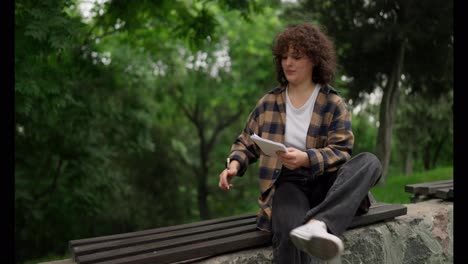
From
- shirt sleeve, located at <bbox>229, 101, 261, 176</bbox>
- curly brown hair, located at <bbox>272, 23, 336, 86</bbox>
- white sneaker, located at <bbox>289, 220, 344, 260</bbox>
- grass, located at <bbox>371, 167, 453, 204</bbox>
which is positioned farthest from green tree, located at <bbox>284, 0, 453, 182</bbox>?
white sneaker, located at <bbox>289, 220, 344, 260</bbox>

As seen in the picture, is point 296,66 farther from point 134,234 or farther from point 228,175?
point 134,234

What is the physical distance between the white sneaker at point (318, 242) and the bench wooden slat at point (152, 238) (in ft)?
2.48

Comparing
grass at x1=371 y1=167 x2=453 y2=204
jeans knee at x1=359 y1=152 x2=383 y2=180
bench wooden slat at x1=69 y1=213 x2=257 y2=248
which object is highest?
jeans knee at x1=359 y1=152 x2=383 y2=180

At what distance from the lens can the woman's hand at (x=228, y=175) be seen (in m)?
2.36

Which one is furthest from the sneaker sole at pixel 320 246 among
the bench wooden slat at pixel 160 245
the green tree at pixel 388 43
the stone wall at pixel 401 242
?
the green tree at pixel 388 43

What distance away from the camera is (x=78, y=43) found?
5074 mm

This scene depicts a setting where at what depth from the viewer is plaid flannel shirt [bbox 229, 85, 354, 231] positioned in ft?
7.95

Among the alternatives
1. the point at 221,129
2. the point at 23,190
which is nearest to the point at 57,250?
the point at 23,190

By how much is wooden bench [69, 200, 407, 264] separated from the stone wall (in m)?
0.06

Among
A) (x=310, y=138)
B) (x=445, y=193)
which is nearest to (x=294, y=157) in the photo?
(x=310, y=138)

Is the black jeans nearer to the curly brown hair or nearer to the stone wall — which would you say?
the stone wall

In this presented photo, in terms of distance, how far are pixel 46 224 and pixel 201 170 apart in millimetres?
8049

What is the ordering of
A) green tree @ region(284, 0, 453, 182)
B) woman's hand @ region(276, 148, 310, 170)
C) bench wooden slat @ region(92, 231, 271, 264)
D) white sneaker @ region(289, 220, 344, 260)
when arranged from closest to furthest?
white sneaker @ region(289, 220, 344, 260) < bench wooden slat @ region(92, 231, 271, 264) < woman's hand @ region(276, 148, 310, 170) < green tree @ region(284, 0, 453, 182)
